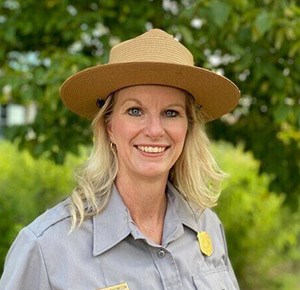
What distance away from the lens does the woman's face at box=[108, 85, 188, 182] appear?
8.48ft

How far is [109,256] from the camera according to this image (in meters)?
2.52

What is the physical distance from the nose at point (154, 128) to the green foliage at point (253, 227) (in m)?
3.92

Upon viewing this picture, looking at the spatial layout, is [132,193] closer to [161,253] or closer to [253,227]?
[161,253]

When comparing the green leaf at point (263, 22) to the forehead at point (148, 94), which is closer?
the forehead at point (148, 94)

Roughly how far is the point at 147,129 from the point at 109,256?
0.40m

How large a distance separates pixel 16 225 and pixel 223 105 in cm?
228

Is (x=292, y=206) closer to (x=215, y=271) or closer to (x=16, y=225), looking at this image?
(x=16, y=225)

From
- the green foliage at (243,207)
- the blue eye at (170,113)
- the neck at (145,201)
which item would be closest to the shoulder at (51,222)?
the neck at (145,201)

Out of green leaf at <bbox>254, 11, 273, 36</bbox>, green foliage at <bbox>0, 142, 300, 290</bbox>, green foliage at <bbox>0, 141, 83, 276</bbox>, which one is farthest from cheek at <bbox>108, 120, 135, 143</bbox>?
green foliage at <bbox>0, 142, 300, 290</bbox>

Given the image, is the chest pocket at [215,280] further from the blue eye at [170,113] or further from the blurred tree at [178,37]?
the blurred tree at [178,37]

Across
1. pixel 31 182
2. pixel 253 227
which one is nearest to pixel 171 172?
pixel 31 182

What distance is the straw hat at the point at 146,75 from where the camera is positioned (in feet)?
8.36

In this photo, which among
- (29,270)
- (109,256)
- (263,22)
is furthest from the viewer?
(263,22)

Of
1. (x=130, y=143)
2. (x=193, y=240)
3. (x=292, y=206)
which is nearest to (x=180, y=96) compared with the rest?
(x=130, y=143)
